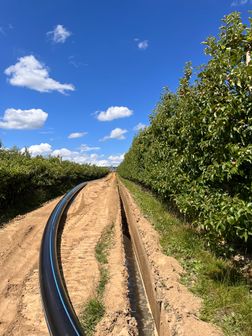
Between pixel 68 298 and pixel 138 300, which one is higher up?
pixel 68 298

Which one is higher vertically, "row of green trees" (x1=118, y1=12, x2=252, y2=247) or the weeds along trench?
"row of green trees" (x1=118, y1=12, x2=252, y2=247)

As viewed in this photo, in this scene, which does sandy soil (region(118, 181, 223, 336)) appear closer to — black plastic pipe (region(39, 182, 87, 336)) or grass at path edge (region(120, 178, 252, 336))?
grass at path edge (region(120, 178, 252, 336))

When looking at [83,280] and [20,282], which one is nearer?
[20,282]

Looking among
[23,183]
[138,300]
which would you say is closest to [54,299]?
[138,300]

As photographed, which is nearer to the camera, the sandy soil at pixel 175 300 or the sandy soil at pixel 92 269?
the sandy soil at pixel 175 300

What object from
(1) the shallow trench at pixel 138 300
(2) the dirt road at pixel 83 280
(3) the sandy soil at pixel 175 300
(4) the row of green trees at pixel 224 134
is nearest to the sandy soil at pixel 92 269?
(2) the dirt road at pixel 83 280

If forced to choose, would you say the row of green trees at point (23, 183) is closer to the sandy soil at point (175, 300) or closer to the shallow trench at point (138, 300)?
A: the shallow trench at point (138, 300)

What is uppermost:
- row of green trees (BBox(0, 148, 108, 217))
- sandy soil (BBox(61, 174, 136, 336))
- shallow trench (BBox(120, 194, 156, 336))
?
row of green trees (BBox(0, 148, 108, 217))

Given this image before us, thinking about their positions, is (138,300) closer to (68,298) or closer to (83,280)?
(83,280)

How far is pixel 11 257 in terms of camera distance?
8703mm

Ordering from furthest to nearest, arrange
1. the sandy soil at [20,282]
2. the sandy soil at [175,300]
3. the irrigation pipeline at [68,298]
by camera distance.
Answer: the sandy soil at [20,282], the irrigation pipeline at [68,298], the sandy soil at [175,300]

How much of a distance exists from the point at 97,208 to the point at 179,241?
8.56 m

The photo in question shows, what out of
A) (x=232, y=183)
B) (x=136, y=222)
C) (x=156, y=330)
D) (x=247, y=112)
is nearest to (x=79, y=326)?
(x=156, y=330)

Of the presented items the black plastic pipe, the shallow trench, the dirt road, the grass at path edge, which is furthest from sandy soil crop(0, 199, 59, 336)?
the grass at path edge
